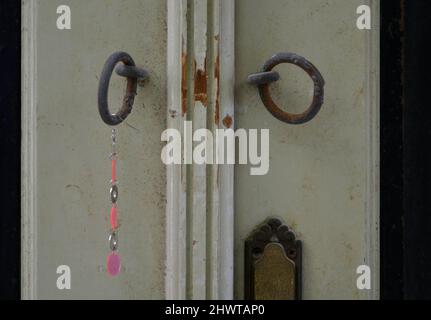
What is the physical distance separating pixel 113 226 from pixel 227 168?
18 centimetres

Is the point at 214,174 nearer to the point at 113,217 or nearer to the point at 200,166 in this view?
the point at 200,166

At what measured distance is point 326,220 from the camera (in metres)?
0.81

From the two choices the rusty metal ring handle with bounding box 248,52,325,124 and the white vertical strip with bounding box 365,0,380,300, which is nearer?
the rusty metal ring handle with bounding box 248,52,325,124

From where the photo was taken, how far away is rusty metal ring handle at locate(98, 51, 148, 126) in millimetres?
675

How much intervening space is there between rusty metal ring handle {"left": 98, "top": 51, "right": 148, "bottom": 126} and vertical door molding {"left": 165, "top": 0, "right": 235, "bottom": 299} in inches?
2.0

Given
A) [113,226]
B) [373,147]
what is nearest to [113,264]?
[113,226]

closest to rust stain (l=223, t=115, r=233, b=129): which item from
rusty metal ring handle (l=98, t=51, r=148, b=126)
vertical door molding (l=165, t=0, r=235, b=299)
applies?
vertical door molding (l=165, t=0, r=235, b=299)

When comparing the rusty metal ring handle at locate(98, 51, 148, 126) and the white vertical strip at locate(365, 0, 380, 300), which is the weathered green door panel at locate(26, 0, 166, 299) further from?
the white vertical strip at locate(365, 0, 380, 300)

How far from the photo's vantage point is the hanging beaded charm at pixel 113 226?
756 mm

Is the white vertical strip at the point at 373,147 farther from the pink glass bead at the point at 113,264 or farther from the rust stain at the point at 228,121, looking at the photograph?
the pink glass bead at the point at 113,264

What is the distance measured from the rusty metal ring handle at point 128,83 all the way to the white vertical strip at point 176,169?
0.15 feet

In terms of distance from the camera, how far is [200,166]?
76 cm
